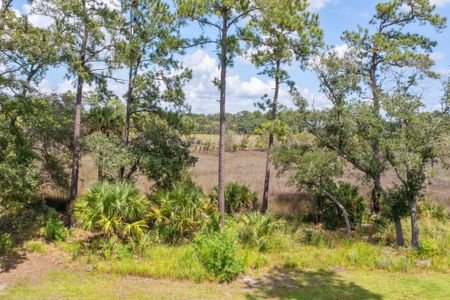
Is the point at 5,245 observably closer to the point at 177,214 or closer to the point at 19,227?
the point at 19,227

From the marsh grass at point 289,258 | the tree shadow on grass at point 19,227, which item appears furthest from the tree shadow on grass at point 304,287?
the tree shadow on grass at point 19,227

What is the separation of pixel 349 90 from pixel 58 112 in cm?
1178

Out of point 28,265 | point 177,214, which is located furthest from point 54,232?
point 177,214

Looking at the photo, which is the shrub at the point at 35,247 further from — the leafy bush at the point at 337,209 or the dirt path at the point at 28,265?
the leafy bush at the point at 337,209

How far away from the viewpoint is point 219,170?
45.6ft

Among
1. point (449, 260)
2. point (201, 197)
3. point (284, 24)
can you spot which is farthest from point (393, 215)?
point (284, 24)

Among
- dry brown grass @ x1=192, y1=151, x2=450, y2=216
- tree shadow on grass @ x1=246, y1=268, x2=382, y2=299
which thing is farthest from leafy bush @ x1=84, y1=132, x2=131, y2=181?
tree shadow on grass @ x1=246, y1=268, x2=382, y2=299

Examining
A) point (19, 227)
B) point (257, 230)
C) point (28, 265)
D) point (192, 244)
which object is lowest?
point (28, 265)

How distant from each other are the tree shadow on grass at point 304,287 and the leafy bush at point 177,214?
11.3 ft

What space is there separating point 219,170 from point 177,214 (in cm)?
228

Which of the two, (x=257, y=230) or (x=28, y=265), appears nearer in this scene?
(x=28, y=265)

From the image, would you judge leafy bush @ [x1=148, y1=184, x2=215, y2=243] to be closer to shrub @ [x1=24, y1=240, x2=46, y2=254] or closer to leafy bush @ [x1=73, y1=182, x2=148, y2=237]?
leafy bush @ [x1=73, y1=182, x2=148, y2=237]

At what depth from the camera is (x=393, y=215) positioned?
13.9 meters

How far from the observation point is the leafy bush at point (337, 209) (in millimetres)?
16484
